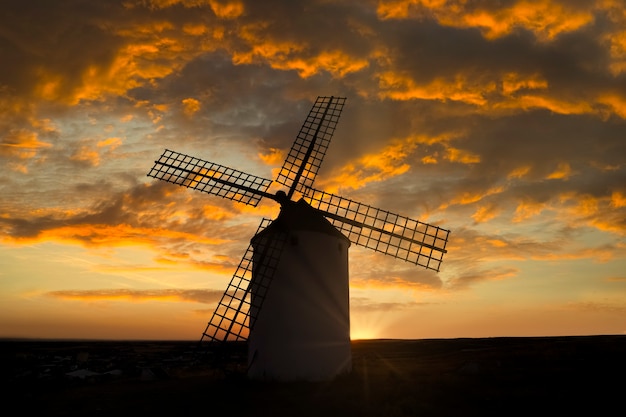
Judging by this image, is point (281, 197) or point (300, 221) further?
point (281, 197)

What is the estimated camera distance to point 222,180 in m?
20.4

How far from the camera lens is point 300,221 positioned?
59.9 ft

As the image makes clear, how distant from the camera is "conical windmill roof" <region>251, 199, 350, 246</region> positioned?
18.1 m

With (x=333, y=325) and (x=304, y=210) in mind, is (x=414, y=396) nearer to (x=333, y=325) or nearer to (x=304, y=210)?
(x=333, y=325)

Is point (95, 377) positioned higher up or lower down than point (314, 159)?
lower down

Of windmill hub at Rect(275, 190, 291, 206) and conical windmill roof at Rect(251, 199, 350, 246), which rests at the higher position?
windmill hub at Rect(275, 190, 291, 206)

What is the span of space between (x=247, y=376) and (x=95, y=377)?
12150 mm

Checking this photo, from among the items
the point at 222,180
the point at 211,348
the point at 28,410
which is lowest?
the point at 28,410

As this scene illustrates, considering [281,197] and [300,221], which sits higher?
[281,197]

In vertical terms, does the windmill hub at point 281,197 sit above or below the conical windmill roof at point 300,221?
above

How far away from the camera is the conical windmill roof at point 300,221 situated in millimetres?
18125

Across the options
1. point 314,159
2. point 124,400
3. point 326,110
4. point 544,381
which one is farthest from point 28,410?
point 544,381

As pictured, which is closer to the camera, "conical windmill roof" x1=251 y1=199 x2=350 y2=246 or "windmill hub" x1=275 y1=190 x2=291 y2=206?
"conical windmill roof" x1=251 y1=199 x2=350 y2=246

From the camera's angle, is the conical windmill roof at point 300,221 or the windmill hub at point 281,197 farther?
the windmill hub at point 281,197
